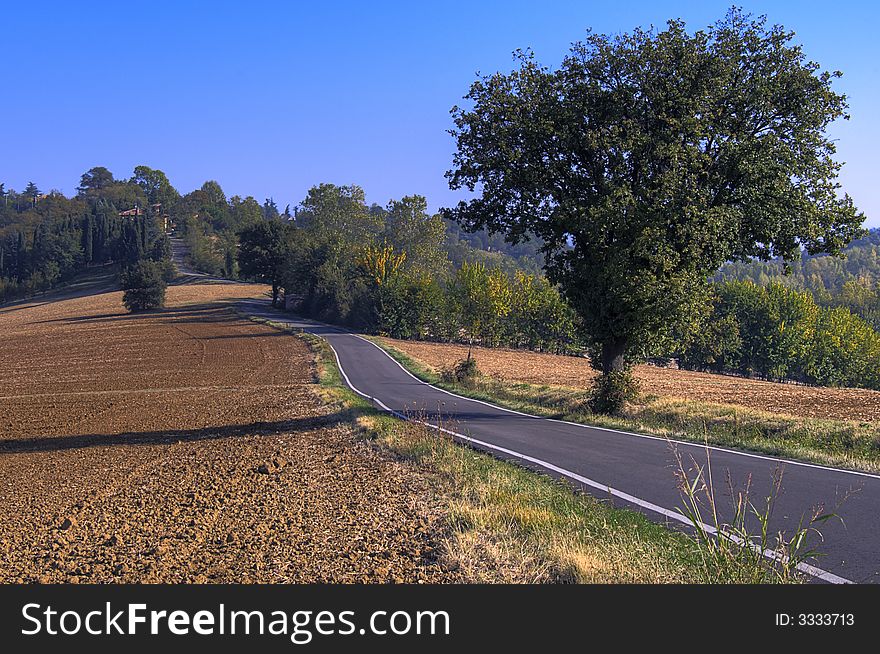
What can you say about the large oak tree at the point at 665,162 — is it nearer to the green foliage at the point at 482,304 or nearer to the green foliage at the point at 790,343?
the green foliage at the point at 482,304

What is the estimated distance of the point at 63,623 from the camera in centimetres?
484

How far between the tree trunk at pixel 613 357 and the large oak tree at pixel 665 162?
3.05 ft

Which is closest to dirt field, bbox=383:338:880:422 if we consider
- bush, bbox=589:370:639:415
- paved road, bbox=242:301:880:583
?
bush, bbox=589:370:639:415

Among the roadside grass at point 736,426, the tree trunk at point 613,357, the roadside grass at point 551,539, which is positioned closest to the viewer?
the roadside grass at point 551,539

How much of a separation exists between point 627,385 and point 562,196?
5.91 m

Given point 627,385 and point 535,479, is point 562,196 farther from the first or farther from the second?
point 535,479

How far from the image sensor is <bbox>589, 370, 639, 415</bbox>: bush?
797 inches

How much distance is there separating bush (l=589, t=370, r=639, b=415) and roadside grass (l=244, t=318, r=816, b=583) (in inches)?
352

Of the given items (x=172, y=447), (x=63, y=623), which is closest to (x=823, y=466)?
(x=63, y=623)

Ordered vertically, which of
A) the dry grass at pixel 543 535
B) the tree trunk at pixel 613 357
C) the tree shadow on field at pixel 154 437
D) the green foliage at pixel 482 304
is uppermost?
the green foliage at pixel 482 304

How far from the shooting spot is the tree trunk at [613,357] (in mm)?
20656

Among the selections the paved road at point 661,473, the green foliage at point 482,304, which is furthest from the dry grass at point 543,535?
the green foliage at point 482,304

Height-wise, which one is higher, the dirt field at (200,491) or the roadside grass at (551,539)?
the roadside grass at (551,539)

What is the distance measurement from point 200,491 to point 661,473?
7.45 m
